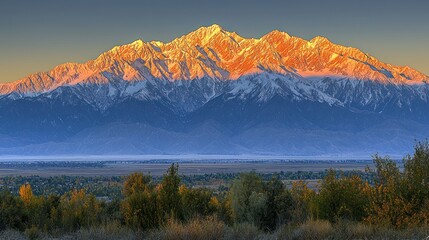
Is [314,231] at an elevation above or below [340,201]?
below

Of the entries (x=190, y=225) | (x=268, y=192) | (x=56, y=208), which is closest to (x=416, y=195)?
(x=190, y=225)

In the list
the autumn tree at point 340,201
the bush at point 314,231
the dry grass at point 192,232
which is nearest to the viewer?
the dry grass at point 192,232

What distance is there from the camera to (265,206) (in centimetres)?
3584

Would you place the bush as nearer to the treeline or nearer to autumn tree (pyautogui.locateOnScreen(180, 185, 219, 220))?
the treeline

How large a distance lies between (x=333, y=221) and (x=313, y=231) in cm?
584

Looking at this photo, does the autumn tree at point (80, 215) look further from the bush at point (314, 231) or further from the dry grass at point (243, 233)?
the bush at point (314, 231)

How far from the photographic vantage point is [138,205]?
2845 cm

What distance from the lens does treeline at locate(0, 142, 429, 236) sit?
2734 centimetres

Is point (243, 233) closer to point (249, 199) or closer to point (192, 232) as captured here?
point (192, 232)

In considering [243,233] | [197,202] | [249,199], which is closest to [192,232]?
[243,233]

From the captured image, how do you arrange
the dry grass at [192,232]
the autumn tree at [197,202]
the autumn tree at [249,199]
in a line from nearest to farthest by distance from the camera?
the dry grass at [192,232]
the autumn tree at [197,202]
the autumn tree at [249,199]

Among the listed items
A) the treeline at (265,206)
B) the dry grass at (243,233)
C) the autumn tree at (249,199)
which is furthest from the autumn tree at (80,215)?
the autumn tree at (249,199)

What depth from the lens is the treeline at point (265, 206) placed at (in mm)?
27344

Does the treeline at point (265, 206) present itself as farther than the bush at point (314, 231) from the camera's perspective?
Yes
